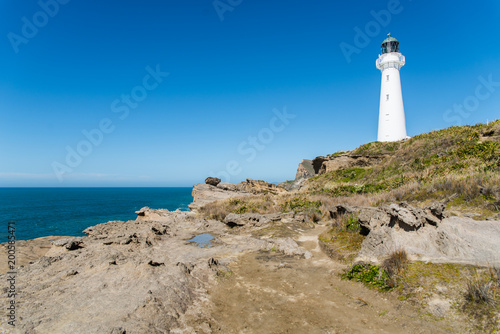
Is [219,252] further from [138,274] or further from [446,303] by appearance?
[446,303]

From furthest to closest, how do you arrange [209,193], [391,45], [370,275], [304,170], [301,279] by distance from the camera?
[304,170], [391,45], [209,193], [301,279], [370,275]

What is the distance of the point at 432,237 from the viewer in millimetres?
7215

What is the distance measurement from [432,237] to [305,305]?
175 inches

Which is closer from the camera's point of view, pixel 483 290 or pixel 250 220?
pixel 483 290

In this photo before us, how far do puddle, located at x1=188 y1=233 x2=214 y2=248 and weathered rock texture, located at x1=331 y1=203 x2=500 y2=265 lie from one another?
22.7ft

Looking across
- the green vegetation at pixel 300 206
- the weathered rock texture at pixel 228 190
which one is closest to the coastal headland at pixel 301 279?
the green vegetation at pixel 300 206

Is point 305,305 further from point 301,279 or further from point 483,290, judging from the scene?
point 483,290

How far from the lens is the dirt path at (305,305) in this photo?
4684 millimetres

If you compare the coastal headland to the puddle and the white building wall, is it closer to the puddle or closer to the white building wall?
the puddle

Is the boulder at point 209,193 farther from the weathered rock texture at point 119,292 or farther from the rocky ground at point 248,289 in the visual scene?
the weathered rock texture at point 119,292

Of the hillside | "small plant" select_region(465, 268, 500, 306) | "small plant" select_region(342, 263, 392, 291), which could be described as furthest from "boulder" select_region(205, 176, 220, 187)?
"small plant" select_region(465, 268, 500, 306)

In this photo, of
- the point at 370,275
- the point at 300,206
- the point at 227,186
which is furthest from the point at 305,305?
the point at 227,186

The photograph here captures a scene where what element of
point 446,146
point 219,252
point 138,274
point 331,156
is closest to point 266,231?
point 219,252

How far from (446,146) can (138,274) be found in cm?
2807
